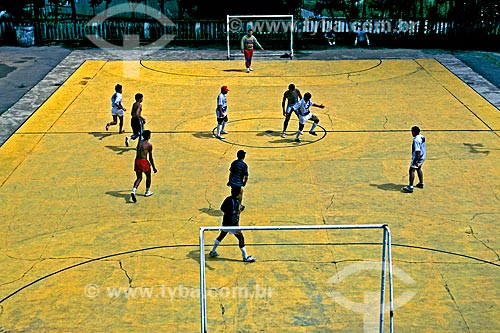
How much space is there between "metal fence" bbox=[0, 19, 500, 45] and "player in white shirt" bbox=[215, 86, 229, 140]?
53.8 ft

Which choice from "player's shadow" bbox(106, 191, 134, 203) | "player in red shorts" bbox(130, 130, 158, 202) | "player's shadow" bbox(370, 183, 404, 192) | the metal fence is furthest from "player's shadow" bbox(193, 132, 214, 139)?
the metal fence

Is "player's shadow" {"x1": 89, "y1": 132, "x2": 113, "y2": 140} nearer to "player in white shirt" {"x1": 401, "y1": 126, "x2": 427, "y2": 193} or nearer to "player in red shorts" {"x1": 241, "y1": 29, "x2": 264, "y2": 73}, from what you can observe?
"player in red shorts" {"x1": 241, "y1": 29, "x2": 264, "y2": 73}

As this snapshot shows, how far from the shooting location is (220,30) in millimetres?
40562

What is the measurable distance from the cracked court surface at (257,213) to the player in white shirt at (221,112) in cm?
40

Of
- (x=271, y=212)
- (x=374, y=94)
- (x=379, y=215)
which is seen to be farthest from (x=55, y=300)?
(x=374, y=94)

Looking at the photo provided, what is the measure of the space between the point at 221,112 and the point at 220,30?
17934 millimetres

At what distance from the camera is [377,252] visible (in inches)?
650

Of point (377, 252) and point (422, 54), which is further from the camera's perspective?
point (422, 54)

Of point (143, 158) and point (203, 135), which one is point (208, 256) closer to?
point (143, 158)

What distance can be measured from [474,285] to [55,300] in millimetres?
8272

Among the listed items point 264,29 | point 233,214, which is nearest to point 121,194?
point 233,214

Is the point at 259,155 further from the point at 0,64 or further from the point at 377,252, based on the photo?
the point at 0,64

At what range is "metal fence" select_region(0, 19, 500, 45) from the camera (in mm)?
39062

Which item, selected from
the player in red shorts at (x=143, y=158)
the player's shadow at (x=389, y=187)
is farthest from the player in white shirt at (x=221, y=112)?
the player's shadow at (x=389, y=187)
